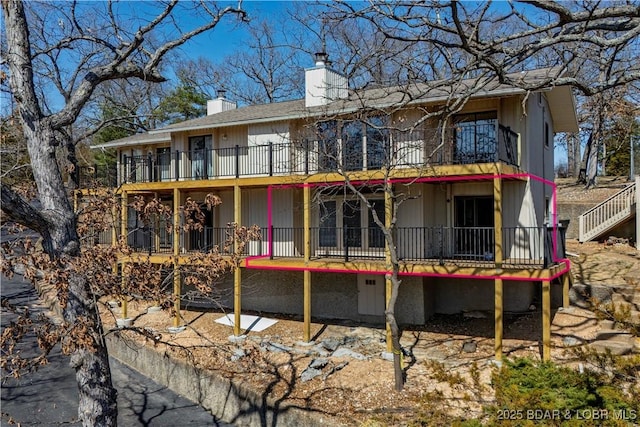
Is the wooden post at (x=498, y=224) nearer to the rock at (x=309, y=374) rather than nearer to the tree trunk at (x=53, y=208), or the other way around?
the rock at (x=309, y=374)

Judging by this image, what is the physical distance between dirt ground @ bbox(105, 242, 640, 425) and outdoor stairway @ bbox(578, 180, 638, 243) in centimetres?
269

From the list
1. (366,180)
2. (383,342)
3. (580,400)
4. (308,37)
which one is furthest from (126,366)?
(308,37)

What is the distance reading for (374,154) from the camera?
14.8 m

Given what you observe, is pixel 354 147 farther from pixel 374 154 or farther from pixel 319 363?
pixel 319 363

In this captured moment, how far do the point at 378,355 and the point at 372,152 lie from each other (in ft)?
21.1

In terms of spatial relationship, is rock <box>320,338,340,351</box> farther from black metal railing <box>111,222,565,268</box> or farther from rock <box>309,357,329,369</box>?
black metal railing <box>111,222,565,268</box>

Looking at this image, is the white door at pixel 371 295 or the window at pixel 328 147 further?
the white door at pixel 371 295

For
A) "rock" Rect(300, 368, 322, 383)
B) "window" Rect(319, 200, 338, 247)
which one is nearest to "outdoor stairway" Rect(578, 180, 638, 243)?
"window" Rect(319, 200, 338, 247)

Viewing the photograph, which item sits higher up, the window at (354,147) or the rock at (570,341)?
the window at (354,147)

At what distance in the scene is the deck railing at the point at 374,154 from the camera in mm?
13023

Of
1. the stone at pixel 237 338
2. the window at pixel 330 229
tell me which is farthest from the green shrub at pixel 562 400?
the window at pixel 330 229

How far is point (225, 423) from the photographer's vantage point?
34.7 feet

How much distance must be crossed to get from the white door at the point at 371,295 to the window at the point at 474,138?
16.5 ft

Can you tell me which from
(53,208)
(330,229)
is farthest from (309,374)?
(53,208)
